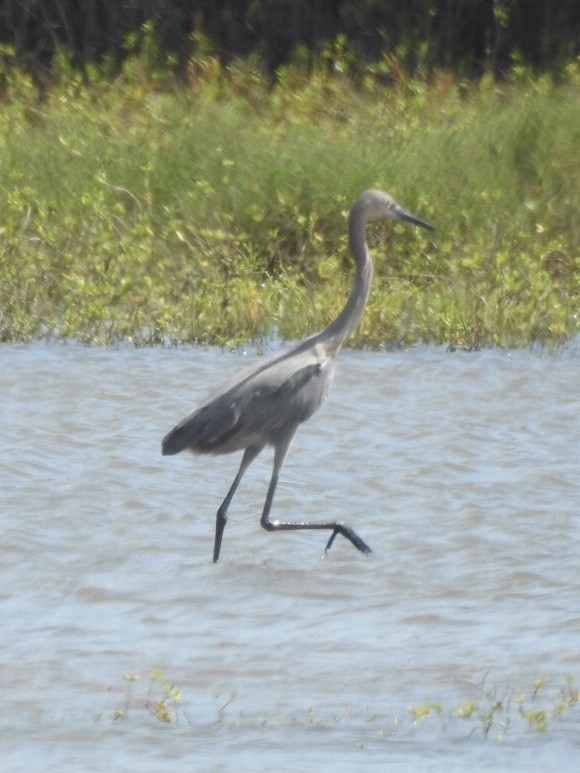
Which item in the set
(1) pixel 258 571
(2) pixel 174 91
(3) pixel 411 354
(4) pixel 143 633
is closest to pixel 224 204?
(3) pixel 411 354

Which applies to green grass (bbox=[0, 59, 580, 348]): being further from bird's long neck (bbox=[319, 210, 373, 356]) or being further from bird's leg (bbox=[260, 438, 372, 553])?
bird's leg (bbox=[260, 438, 372, 553])

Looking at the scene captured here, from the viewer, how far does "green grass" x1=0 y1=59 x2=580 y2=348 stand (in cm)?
964

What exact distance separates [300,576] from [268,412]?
0.76 meters

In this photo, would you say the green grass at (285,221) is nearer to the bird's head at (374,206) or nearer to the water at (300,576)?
the water at (300,576)

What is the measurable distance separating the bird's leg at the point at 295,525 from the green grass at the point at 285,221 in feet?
10.1

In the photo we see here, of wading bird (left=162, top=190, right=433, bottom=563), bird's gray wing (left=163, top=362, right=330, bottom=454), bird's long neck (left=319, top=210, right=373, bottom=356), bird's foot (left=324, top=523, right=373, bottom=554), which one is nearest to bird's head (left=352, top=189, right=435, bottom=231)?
bird's long neck (left=319, top=210, right=373, bottom=356)

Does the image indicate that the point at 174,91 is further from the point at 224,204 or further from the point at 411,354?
the point at 411,354

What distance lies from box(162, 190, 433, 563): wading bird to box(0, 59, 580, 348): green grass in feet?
9.76

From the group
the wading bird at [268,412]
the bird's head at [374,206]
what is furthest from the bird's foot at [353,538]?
the bird's head at [374,206]

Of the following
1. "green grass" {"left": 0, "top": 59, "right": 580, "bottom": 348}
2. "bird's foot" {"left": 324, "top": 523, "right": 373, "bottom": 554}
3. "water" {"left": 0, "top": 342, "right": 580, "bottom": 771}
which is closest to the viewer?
"water" {"left": 0, "top": 342, "right": 580, "bottom": 771}

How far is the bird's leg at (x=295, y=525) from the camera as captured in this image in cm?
599

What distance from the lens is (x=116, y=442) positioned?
756 cm

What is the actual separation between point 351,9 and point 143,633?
11.8 m

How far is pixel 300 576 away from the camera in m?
5.76
